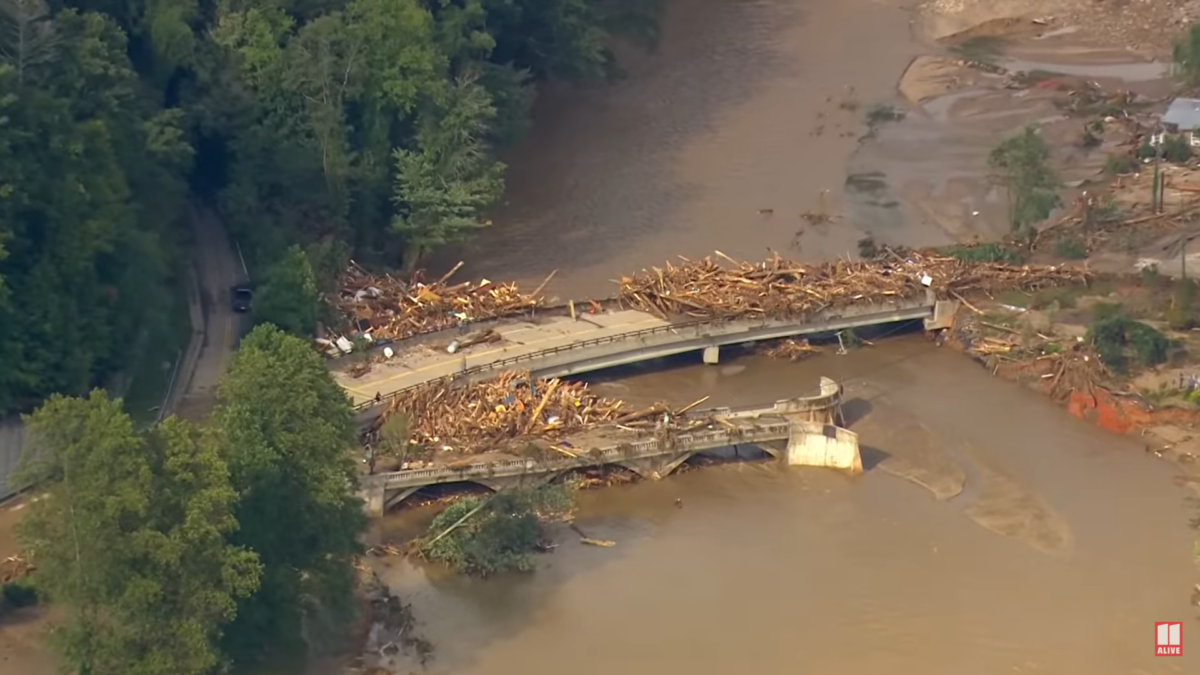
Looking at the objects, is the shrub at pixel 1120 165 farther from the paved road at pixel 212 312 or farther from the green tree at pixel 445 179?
the paved road at pixel 212 312

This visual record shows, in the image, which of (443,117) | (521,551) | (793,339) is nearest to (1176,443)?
(793,339)

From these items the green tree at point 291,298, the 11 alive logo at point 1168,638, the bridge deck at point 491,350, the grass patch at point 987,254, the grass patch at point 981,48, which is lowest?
the grass patch at point 981,48

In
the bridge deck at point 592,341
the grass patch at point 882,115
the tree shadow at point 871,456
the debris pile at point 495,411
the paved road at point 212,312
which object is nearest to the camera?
the debris pile at point 495,411

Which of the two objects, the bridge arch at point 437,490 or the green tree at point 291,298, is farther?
the green tree at point 291,298

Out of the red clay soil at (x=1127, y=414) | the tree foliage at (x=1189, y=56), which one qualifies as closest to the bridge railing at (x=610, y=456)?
the red clay soil at (x=1127, y=414)

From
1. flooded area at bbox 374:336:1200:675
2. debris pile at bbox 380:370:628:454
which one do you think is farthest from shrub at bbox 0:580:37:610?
debris pile at bbox 380:370:628:454

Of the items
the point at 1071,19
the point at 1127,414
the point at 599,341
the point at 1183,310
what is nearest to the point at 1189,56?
the point at 1071,19

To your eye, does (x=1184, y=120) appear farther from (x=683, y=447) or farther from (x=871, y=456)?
(x=683, y=447)
